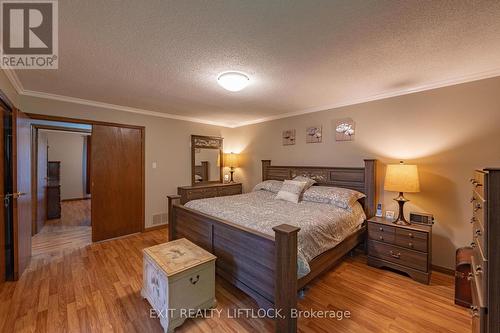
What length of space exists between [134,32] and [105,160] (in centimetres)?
275

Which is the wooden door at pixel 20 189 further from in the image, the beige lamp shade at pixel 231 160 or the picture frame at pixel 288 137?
the picture frame at pixel 288 137

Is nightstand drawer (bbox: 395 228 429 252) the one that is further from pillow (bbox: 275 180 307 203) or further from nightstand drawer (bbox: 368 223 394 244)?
pillow (bbox: 275 180 307 203)

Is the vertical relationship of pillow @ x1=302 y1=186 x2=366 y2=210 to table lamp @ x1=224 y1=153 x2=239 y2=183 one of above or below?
below

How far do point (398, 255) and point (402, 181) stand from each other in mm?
906

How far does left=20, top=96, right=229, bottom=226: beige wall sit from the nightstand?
3.73 meters

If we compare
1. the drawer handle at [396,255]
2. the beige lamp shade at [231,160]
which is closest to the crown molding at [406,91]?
the beige lamp shade at [231,160]

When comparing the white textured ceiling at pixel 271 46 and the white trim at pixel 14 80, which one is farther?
the white trim at pixel 14 80

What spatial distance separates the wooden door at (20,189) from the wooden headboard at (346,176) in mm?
3807

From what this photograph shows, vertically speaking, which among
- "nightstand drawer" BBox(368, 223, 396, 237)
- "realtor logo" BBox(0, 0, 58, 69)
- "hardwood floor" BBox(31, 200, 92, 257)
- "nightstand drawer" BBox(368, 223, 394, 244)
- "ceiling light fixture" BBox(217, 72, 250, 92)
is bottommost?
"hardwood floor" BBox(31, 200, 92, 257)

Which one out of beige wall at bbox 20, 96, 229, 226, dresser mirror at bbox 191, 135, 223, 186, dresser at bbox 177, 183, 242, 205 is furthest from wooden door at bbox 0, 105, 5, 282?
dresser mirror at bbox 191, 135, 223, 186

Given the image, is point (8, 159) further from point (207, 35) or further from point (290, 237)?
point (290, 237)

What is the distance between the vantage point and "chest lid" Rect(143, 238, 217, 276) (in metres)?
1.73

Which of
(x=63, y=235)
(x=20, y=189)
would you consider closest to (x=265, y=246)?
(x=20, y=189)

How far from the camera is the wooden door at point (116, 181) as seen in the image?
3545mm
